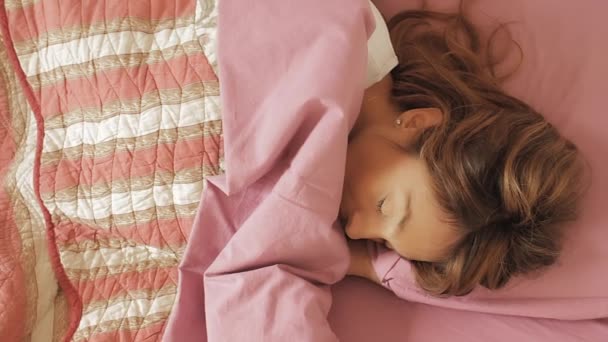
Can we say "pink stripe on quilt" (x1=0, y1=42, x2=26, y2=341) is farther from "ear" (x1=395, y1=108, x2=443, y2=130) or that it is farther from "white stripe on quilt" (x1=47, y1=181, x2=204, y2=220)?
"ear" (x1=395, y1=108, x2=443, y2=130)

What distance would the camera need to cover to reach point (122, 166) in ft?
3.07

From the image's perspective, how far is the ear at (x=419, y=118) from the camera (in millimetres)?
878

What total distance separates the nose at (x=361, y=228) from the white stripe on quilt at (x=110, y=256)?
1.04ft

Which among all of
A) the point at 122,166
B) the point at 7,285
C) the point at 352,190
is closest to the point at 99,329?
the point at 7,285

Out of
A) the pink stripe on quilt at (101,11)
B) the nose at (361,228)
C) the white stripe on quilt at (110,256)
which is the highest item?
the pink stripe on quilt at (101,11)

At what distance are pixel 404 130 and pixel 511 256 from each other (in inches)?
9.7

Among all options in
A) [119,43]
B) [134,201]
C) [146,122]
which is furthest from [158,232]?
[119,43]

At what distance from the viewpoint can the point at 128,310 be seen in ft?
3.05

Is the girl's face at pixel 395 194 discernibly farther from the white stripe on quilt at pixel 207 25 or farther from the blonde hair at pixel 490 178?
the white stripe on quilt at pixel 207 25

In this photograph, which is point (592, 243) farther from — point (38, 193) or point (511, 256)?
point (38, 193)

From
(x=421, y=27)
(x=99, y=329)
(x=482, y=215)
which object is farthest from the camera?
(x=421, y=27)

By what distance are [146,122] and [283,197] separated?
272 mm

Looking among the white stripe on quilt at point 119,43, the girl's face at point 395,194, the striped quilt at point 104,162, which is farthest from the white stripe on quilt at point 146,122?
the girl's face at point 395,194

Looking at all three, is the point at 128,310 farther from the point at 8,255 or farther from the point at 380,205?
the point at 380,205
